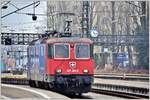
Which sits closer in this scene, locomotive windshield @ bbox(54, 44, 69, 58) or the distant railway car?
the distant railway car

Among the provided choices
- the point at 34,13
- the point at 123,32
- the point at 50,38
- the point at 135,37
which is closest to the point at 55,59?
the point at 50,38

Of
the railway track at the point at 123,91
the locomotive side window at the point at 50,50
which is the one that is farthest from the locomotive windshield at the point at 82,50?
the railway track at the point at 123,91

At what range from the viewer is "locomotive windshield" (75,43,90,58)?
20297 mm

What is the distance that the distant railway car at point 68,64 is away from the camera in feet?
65.1

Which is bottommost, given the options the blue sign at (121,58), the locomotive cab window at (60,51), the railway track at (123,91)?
the railway track at (123,91)

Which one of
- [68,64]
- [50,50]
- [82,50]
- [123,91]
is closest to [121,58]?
[123,91]

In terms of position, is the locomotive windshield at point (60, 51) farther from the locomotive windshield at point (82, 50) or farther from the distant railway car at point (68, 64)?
the locomotive windshield at point (82, 50)

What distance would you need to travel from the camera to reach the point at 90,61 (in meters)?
20.3

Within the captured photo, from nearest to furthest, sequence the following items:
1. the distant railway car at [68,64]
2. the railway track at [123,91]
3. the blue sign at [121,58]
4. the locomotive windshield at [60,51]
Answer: the distant railway car at [68,64] < the locomotive windshield at [60,51] < the railway track at [123,91] < the blue sign at [121,58]

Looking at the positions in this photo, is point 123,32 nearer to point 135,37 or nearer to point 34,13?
point 135,37

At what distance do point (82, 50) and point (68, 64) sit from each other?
0.83 meters

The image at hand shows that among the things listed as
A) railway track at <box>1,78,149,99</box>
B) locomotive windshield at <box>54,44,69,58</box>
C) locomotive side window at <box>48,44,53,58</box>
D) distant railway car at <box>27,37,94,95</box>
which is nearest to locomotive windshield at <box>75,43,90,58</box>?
distant railway car at <box>27,37,94,95</box>

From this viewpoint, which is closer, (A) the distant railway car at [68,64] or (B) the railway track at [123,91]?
(A) the distant railway car at [68,64]

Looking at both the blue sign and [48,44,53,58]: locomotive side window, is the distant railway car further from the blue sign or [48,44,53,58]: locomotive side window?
the blue sign
